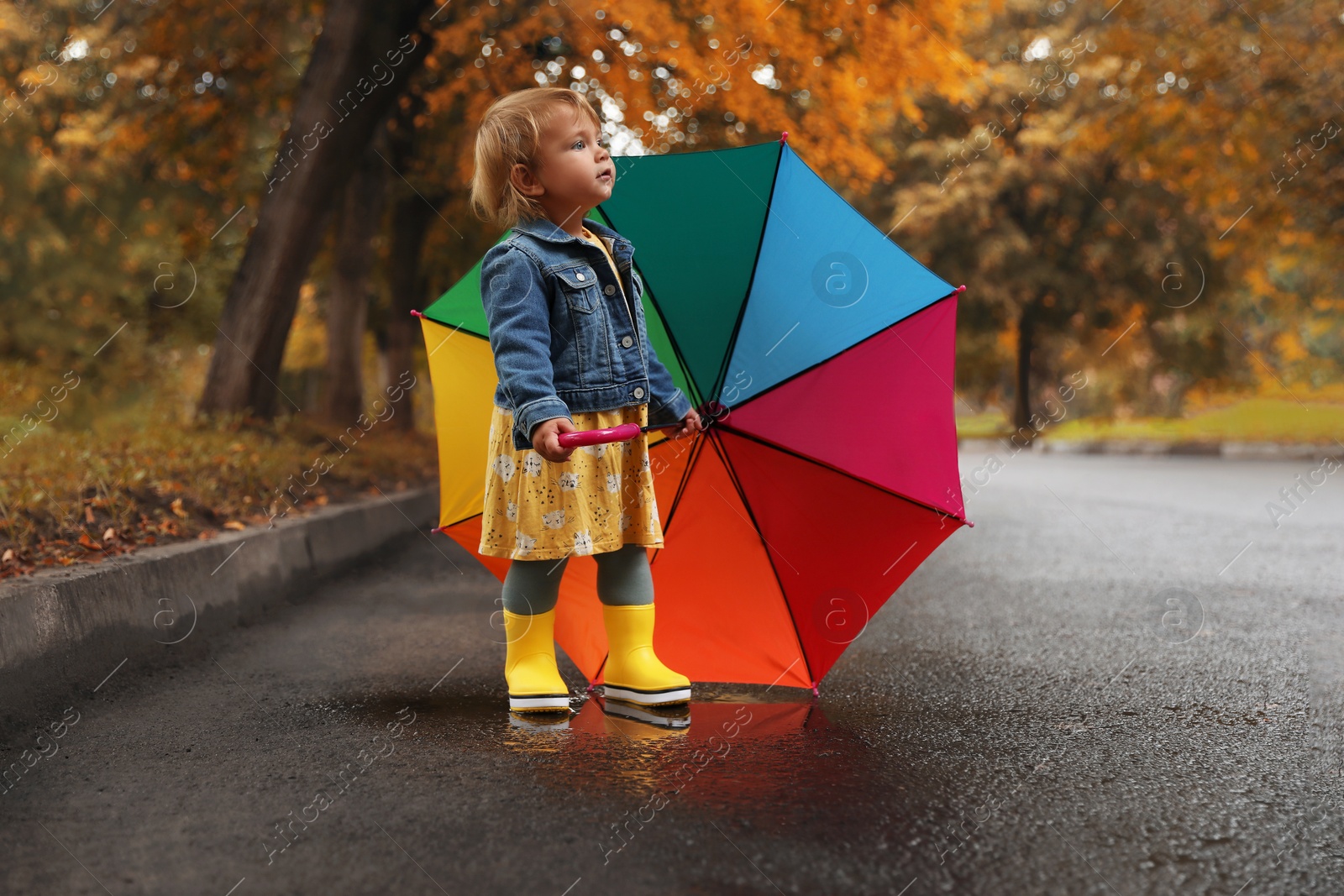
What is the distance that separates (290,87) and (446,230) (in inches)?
165

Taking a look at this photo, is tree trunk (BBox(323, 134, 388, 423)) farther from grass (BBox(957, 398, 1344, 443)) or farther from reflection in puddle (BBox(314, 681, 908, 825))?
grass (BBox(957, 398, 1344, 443))

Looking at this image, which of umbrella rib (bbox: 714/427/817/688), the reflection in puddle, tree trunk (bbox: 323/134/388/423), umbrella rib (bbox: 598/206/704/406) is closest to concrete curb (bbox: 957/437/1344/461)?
tree trunk (bbox: 323/134/388/423)

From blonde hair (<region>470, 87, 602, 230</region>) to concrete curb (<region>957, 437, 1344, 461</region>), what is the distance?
12008 mm

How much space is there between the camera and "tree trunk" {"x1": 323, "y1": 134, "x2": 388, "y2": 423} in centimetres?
1347

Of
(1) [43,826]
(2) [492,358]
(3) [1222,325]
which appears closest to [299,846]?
(1) [43,826]

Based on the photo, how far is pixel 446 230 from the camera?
17.1 meters

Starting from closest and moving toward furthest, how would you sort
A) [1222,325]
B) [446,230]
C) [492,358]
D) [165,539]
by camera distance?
1. [492,358]
2. [165,539]
3. [446,230]
4. [1222,325]

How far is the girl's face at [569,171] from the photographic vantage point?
3205mm

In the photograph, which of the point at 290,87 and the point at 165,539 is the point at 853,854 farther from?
the point at 290,87

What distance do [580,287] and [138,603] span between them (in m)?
2.21

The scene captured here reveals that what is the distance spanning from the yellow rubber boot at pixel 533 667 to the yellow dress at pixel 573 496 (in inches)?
10.6

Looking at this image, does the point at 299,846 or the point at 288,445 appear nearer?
the point at 299,846

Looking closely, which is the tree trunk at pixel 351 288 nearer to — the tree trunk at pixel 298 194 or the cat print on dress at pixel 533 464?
the tree trunk at pixel 298 194

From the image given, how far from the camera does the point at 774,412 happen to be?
3451 millimetres
